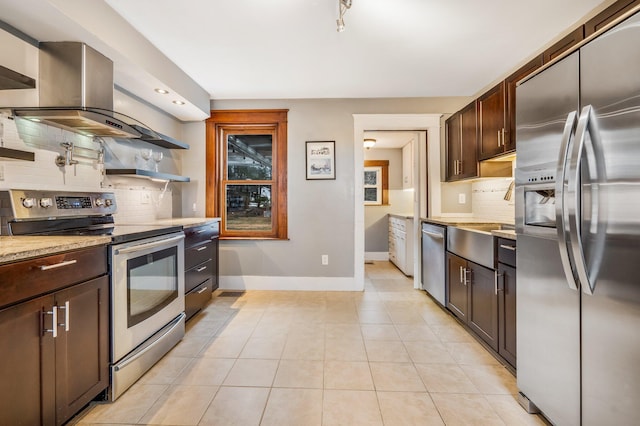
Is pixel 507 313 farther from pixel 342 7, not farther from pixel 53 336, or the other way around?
pixel 53 336

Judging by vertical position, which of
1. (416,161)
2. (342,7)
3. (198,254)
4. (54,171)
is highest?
(342,7)

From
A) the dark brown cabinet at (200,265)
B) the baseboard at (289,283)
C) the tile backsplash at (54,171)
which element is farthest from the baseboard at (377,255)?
the tile backsplash at (54,171)

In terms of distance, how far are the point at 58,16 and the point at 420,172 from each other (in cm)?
350

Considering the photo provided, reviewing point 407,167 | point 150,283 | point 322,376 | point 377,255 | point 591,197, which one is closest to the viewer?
point 591,197

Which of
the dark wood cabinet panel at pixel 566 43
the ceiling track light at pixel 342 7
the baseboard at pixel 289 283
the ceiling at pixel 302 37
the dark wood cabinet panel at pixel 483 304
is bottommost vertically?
the baseboard at pixel 289 283

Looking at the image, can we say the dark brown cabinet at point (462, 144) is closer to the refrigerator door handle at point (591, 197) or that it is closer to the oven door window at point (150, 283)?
the refrigerator door handle at point (591, 197)

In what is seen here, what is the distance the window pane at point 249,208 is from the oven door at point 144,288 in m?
1.51

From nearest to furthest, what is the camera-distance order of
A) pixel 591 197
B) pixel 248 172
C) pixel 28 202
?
pixel 591 197 < pixel 28 202 < pixel 248 172

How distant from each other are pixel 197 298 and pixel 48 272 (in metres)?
1.69

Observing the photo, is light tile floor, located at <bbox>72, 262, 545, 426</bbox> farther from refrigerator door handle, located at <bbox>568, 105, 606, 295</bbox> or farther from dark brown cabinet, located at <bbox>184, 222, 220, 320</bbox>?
refrigerator door handle, located at <bbox>568, 105, 606, 295</bbox>

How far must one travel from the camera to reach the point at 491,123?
8.82 ft

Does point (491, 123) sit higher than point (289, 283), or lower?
higher

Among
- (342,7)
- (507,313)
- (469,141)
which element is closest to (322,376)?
(507,313)

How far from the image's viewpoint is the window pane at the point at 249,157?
394cm
